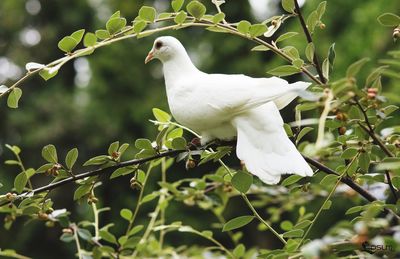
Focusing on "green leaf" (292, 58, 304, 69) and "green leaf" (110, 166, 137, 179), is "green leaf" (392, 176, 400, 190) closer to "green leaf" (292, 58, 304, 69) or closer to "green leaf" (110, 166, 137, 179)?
"green leaf" (292, 58, 304, 69)

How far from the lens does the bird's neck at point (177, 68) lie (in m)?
0.83

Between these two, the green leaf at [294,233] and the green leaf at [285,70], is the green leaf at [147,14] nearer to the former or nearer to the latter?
the green leaf at [285,70]

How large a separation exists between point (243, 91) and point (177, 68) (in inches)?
6.5

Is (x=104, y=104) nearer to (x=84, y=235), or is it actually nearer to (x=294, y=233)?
(x=84, y=235)

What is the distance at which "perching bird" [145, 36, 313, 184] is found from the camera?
0.66m

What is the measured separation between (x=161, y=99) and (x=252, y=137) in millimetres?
4154

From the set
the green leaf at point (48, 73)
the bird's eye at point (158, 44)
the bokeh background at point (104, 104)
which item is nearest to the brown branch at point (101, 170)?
the green leaf at point (48, 73)

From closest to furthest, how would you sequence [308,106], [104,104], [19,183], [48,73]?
[308,106] → [48,73] → [19,183] → [104,104]

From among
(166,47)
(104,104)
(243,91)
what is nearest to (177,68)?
(166,47)

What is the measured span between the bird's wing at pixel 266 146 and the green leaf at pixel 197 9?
0.13 metres

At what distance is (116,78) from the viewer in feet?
17.4

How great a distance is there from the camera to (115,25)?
67 cm

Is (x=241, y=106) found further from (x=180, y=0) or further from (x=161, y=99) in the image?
(x=161, y=99)

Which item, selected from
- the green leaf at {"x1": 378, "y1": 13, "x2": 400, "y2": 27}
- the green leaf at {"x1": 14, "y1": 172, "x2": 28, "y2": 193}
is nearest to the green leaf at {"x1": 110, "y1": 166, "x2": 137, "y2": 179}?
the green leaf at {"x1": 14, "y1": 172, "x2": 28, "y2": 193}
